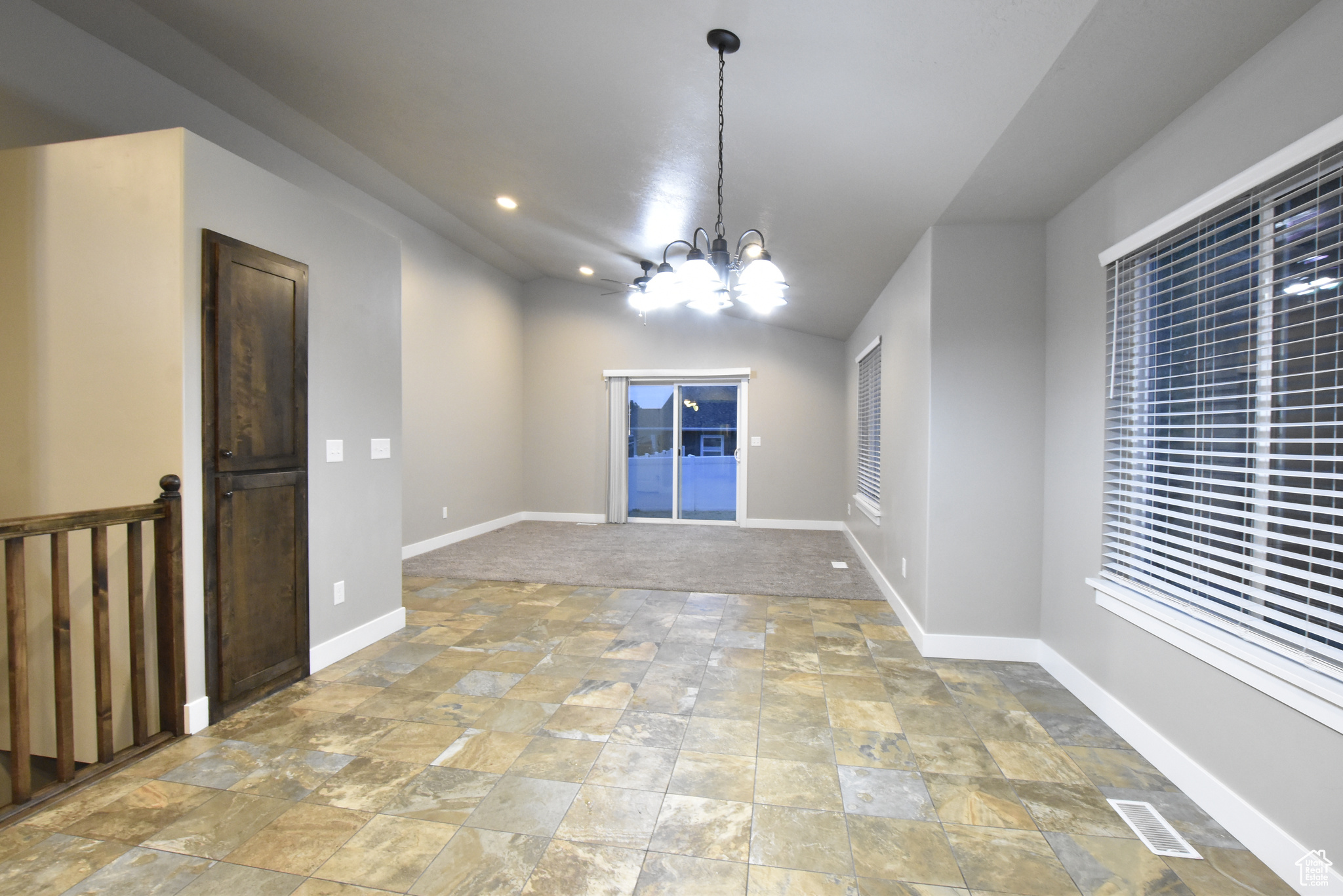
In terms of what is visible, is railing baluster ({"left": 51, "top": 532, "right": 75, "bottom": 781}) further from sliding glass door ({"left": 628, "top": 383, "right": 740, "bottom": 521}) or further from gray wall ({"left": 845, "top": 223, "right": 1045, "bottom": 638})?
sliding glass door ({"left": 628, "top": 383, "right": 740, "bottom": 521})

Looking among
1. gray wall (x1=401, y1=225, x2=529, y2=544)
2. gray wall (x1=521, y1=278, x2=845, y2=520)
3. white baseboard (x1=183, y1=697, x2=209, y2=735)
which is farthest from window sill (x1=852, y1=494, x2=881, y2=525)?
white baseboard (x1=183, y1=697, x2=209, y2=735)

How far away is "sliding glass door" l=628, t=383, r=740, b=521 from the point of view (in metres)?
8.02

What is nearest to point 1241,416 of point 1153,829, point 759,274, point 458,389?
point 1153,829

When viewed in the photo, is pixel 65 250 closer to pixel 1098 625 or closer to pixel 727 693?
pixel 727 693

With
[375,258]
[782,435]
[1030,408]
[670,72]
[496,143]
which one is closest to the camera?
[670,72]

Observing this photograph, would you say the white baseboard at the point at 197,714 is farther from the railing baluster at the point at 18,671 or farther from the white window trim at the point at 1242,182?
the white window trim at the point at 1242,182

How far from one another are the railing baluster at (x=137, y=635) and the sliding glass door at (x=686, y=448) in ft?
19.8

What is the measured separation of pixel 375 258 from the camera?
3.44 m

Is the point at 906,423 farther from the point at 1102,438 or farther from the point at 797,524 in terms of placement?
the point at 797,524

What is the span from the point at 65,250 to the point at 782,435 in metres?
6.65

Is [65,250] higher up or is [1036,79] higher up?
[1036,79]

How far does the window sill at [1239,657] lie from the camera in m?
1.57

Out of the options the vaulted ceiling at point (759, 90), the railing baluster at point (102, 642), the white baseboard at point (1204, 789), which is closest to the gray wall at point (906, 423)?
the vaulted ceiling at point (759, 90)

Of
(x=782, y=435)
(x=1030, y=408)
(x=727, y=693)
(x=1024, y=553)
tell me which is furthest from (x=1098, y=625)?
(x=782, y=435)
